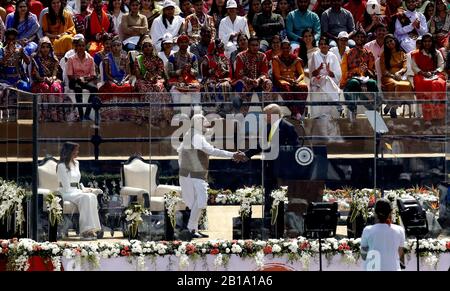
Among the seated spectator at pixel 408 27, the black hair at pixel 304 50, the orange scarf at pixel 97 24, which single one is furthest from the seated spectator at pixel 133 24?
the seated spectator at pixel 408 27

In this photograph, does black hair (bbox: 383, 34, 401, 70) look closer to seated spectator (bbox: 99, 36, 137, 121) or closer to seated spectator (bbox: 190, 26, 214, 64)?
seated spectator (bbox: 190, 26, 214, 64)

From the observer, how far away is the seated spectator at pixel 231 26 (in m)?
28.2

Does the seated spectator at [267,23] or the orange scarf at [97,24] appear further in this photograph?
the seated spectator at [267,23]

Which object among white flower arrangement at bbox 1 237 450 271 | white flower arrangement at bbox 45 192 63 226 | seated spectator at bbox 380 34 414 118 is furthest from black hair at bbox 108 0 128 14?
white flower arrangement at bbox 1 237 450 271

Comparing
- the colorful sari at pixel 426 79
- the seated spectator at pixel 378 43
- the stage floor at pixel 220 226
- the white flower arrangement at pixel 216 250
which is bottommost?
the white flower arrangement at pixel 216 250

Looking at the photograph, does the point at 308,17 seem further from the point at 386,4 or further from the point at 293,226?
the point at 293,226

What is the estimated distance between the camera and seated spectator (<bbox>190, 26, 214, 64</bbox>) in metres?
27.3

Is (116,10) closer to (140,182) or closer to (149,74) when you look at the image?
(149,74)

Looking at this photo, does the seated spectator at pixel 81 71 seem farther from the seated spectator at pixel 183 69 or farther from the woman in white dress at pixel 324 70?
the woman in white dress at pixel 324 70

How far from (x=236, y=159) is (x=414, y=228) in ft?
8.33

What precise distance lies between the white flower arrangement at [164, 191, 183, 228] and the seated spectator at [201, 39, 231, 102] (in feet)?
15.3

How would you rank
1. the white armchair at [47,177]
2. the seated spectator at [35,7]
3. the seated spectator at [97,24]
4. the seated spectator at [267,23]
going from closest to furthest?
the white armchair at [47,177], the seated spectator at [97,24], the seated spectator at [267,23], the seated spectator at [35,7]

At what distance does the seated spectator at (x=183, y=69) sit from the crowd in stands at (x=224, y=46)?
0.02 metres
